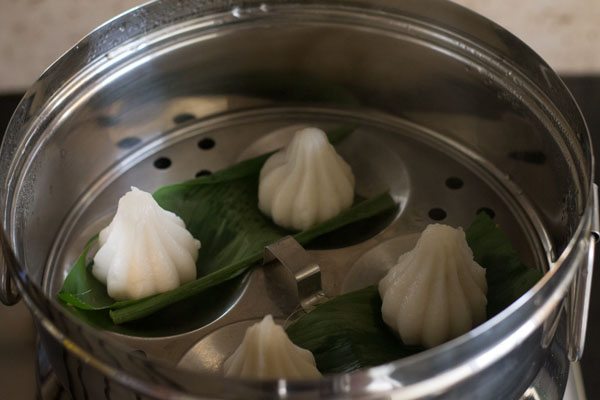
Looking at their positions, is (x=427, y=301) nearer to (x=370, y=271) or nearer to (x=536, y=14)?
(x=370, y=271)

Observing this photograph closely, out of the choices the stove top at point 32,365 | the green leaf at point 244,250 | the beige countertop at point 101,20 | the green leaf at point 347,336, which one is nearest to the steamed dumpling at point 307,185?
the green leaf at point 244,250

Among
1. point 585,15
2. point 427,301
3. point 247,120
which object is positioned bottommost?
point 427,301

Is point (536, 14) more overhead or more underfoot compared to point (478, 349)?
more overhead

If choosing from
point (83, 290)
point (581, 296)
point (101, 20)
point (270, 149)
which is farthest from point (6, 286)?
point (101, 20)

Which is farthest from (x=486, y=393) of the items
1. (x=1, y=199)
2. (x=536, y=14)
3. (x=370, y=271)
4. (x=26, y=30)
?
(x=26, y=30)

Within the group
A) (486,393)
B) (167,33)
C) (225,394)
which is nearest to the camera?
(225,394)

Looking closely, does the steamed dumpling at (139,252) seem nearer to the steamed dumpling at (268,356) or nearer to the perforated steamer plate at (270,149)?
the perforated steamer plate at (270,149)

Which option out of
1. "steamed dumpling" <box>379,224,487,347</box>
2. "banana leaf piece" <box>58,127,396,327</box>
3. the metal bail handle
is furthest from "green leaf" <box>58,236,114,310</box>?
"steamed dumpling" <box>379,224,487,347</box>

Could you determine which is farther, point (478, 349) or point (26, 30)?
point (26, 30)

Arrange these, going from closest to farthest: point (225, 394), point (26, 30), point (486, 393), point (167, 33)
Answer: point (225, 394) < point (486, 393) < point (167, 33) < point (26, 30)
